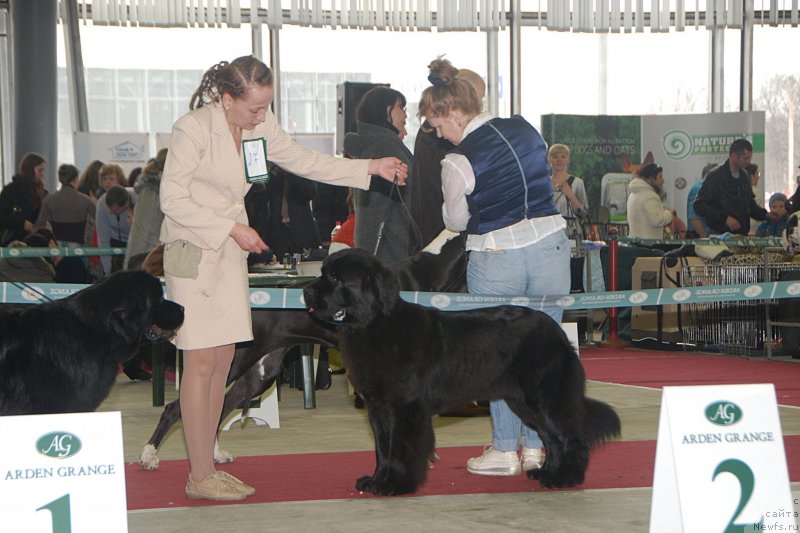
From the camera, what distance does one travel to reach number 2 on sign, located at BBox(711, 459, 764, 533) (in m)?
2.66

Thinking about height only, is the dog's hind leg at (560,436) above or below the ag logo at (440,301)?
below

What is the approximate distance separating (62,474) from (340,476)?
1905 mm

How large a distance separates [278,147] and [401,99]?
75.1 inches

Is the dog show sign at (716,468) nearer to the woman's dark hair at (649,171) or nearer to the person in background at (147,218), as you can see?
the person in background at (147,218)

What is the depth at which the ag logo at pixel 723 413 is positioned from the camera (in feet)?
9.00

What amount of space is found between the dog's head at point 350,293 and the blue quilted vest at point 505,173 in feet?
1.68

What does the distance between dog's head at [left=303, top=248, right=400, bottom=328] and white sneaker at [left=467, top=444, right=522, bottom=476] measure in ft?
2.85

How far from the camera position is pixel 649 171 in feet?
33.1

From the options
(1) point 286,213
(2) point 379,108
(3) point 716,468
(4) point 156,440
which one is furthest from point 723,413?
(1) point 286,213

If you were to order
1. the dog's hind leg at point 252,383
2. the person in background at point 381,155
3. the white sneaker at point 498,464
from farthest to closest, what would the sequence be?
the person in background at point 381,155 → the dog's hind leg at point 252,383 → the white sneaker at point 498,464

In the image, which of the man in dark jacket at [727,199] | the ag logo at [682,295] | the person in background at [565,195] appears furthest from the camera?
the man in dark jacket at [727,199]

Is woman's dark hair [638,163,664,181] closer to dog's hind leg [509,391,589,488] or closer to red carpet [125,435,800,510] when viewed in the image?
red carpet [125,435,800,510]

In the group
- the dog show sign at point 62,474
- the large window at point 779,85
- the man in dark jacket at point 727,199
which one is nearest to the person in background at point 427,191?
the dog show sign at point 62,474

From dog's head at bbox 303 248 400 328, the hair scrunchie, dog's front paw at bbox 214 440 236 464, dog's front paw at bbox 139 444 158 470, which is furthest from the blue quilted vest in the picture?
dog's front paw at bbox 139 444 158 470
